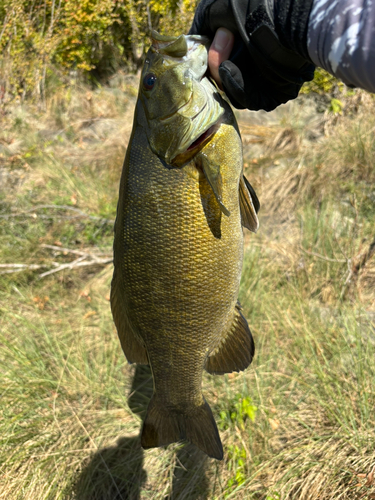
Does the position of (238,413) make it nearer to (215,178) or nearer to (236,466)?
(236,466)

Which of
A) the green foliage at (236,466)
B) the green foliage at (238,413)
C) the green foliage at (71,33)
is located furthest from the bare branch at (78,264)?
the green foliage at (71,33)

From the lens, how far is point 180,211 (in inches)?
62.5

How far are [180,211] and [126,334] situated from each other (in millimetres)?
725

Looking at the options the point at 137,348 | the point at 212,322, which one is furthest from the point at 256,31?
the point at 137,348

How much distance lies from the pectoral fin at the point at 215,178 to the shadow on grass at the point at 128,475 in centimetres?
217

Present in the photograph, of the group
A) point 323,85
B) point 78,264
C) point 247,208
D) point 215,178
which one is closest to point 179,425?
point 247,208

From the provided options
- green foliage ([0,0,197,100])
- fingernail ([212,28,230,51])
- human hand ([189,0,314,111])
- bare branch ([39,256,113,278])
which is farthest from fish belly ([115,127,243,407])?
green foliage ([0,0,197,100])

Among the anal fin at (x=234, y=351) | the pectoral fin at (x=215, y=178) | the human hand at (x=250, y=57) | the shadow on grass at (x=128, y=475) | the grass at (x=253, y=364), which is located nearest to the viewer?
the human hand at (x=250, y=57)

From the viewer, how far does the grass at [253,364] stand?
2.58 metres

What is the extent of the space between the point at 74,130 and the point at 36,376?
669cm

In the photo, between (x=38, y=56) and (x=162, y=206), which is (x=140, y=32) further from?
(x=162, y=206)

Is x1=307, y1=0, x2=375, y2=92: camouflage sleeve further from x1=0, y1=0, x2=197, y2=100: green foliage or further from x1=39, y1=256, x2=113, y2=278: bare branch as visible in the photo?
x1=0, y1=0, x2=197, y2=100: green foliage

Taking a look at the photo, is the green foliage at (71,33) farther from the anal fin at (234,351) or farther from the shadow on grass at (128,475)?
the shadow on grass at (128,475)

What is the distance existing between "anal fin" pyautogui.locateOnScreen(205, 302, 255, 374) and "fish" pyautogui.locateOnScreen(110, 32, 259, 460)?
0.09 m
